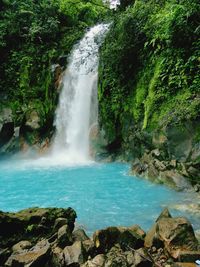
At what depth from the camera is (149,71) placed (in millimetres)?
11555

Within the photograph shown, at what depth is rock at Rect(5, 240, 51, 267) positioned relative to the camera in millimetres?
4664

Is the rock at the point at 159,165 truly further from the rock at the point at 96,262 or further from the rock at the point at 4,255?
the rock at the point at 4,255

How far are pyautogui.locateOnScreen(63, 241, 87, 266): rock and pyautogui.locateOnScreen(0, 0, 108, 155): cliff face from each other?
10887 mm

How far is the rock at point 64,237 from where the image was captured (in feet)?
17.3

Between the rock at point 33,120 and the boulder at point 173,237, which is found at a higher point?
the rock at point 33,120

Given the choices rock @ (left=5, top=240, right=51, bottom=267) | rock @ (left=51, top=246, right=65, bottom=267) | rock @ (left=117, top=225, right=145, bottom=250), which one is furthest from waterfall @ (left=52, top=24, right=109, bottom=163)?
rock @ (left=5, top=240, right=51, bottom=267)

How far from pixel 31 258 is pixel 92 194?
4419 mm

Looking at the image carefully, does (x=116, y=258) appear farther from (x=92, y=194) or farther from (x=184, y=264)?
(x=92, y=194)

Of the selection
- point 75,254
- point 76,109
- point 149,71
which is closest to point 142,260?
point 75,254

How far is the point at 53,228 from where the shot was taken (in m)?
5.71

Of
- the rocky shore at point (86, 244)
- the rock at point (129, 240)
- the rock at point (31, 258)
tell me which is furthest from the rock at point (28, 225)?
the rock at point (129, 240)

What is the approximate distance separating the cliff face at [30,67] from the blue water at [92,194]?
11.5 feet

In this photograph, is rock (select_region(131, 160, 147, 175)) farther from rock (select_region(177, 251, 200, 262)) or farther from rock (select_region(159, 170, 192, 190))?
rock (select_region(177, 251, 200, 262))

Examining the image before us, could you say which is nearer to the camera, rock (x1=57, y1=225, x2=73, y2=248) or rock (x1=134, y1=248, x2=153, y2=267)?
rock (x1=134, y1=248, x2=153, y2=267)
